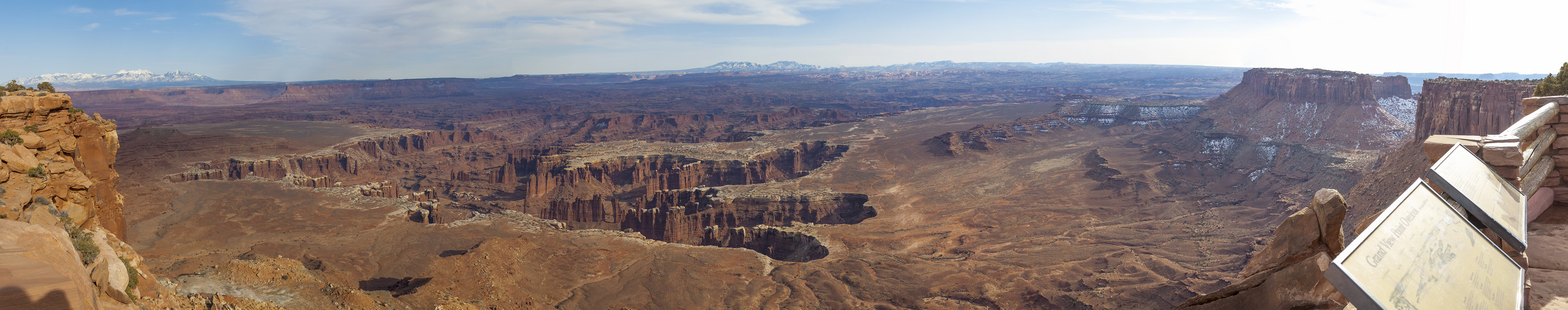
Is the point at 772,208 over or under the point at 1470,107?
under

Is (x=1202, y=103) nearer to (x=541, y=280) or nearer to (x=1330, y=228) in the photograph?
(x=541, y=280)

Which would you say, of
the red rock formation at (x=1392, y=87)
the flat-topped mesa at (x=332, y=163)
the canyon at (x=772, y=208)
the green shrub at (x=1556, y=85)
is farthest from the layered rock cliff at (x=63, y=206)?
the red rock formation at (x=1392, y=87)

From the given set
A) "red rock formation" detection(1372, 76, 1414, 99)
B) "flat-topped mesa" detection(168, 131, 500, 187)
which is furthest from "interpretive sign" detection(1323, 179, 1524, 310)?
"red rock formation" detection(1372, 76, 1414, 99)

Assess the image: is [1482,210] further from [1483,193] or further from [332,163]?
[332,163]

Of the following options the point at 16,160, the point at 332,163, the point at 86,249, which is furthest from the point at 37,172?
the point at 332,163

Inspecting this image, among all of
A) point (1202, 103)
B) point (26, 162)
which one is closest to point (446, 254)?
point (26, 162)

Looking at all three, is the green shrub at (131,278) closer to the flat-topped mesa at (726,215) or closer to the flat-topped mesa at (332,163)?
the flat-topped mesa at (726,215)

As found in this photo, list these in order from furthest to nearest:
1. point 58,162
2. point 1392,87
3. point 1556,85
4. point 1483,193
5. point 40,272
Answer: point 1392,87 → point 1556,85 → point 58,162 → point 40,272 → point 1483,193

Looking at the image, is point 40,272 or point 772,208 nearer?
point 40,272
